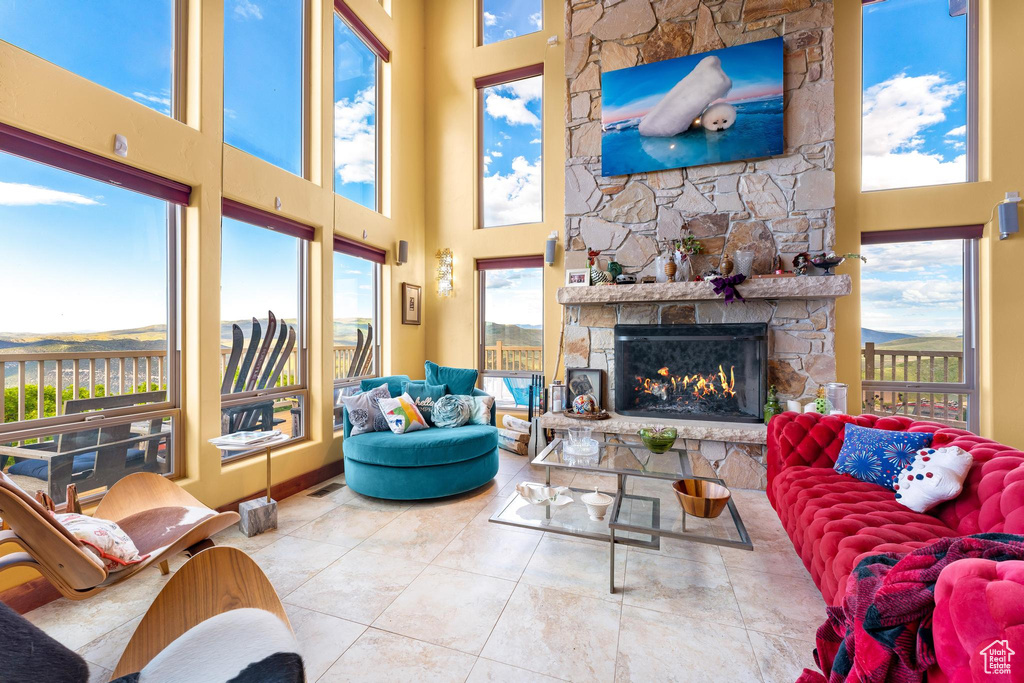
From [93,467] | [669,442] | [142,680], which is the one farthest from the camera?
[669,442]

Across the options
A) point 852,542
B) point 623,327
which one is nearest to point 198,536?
point 852,542

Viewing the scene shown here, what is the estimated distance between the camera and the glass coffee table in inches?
76.5

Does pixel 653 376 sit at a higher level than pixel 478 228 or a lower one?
lower

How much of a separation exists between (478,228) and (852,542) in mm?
4325

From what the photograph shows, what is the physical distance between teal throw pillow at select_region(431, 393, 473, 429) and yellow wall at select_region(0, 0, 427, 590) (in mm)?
991

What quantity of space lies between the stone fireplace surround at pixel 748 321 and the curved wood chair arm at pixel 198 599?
285 cm

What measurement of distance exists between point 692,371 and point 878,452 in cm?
164

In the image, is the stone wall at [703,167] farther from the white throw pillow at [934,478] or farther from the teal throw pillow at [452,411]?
the white throw pillow at [934,478]

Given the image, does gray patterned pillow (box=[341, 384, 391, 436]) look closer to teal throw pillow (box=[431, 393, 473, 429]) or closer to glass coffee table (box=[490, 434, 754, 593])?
teal throw pillow (box=[431, 393, 473, 429])

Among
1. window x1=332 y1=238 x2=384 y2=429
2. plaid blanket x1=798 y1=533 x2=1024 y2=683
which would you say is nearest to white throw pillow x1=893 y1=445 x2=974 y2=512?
plaid blanket x1=798 y1=533 x2=1024 y2=683

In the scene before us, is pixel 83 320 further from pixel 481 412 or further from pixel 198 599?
pixel 481 412

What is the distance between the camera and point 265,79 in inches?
130

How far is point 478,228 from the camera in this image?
498 centimetres

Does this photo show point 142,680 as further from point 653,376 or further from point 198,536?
point 653,376
